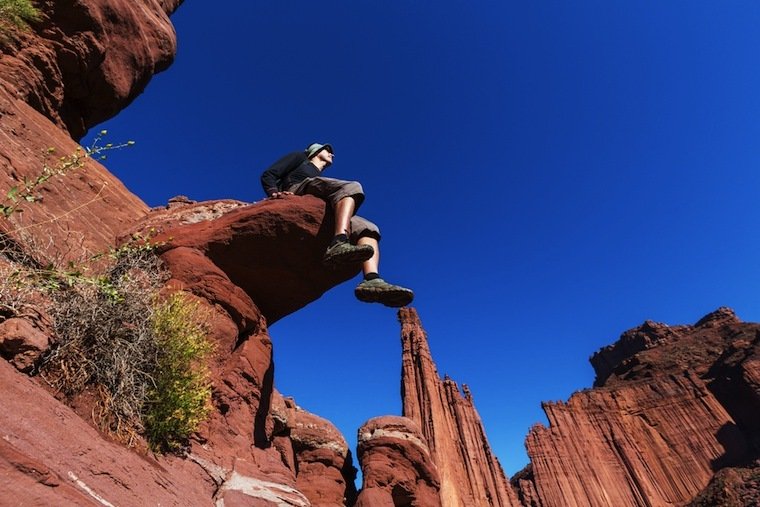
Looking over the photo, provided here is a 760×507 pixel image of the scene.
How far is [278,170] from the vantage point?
770 centimetres

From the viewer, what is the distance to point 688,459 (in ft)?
213

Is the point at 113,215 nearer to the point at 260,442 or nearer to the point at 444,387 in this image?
the point at 260,442

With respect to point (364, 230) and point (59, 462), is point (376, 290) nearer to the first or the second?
point (364, 230)

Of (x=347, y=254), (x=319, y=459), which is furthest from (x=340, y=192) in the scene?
(x=319, y=459)

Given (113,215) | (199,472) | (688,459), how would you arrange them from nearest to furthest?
(199,472) < (113,215) < (688,459)

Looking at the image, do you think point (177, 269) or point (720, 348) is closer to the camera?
point (177, 269)

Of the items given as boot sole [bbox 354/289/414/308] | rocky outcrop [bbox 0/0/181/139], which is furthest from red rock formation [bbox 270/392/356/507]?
rocky outcrop [bbox 0/0/181/139]

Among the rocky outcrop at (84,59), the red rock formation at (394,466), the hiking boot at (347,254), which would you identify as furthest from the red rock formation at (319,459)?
the rocky outcrop at (84,59)

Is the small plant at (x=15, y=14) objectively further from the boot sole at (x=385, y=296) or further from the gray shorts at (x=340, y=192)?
the boot sole at (x=385, y=296)

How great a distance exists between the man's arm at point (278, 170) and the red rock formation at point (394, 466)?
12.2 metres

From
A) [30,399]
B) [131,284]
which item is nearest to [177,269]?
[131,284]

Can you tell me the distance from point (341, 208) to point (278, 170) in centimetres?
214

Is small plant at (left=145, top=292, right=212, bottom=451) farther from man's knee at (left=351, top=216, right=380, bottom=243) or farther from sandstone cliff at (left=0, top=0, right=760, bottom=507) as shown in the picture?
man's knee at (left=351, top=216, right=380, bottom=243)

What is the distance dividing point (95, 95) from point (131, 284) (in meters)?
8.43
